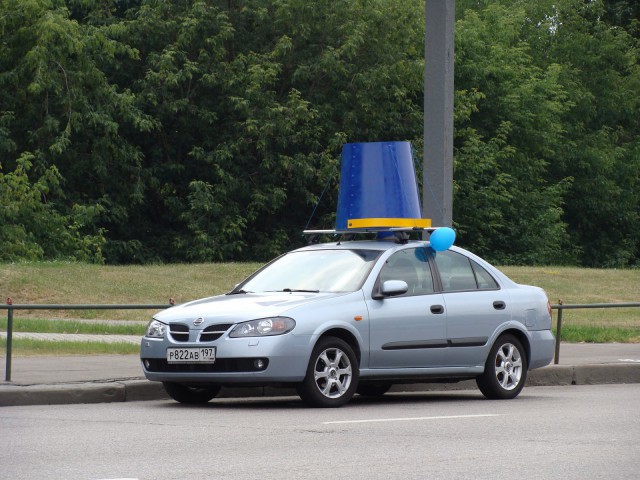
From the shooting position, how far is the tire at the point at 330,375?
38.4 ft

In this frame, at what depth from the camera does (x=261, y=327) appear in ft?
37.8

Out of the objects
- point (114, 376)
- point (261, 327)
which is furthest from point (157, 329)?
point (114, 376)

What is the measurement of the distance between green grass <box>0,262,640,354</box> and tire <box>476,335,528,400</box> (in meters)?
5.32

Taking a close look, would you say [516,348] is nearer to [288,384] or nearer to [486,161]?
[288,384]

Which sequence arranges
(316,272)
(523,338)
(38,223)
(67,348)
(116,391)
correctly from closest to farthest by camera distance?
(116,391), (316,272), (523,338), (67,348), (38,223)

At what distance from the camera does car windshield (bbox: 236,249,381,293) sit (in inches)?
492

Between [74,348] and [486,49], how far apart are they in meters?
36.7

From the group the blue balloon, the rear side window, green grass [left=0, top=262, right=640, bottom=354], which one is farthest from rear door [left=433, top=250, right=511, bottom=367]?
green grass [left=0, top=262, right=640, bottom=354]

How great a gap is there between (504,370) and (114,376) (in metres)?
3.85

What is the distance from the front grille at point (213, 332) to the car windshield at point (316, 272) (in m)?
1.07

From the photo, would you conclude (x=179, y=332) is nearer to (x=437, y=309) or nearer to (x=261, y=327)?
(x=261, y=327)

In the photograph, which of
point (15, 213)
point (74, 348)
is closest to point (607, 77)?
point (15, 213)

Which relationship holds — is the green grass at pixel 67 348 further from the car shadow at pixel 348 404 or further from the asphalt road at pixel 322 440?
the asphalt road at pixel 322 440

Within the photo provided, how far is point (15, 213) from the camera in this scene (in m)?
33.5
